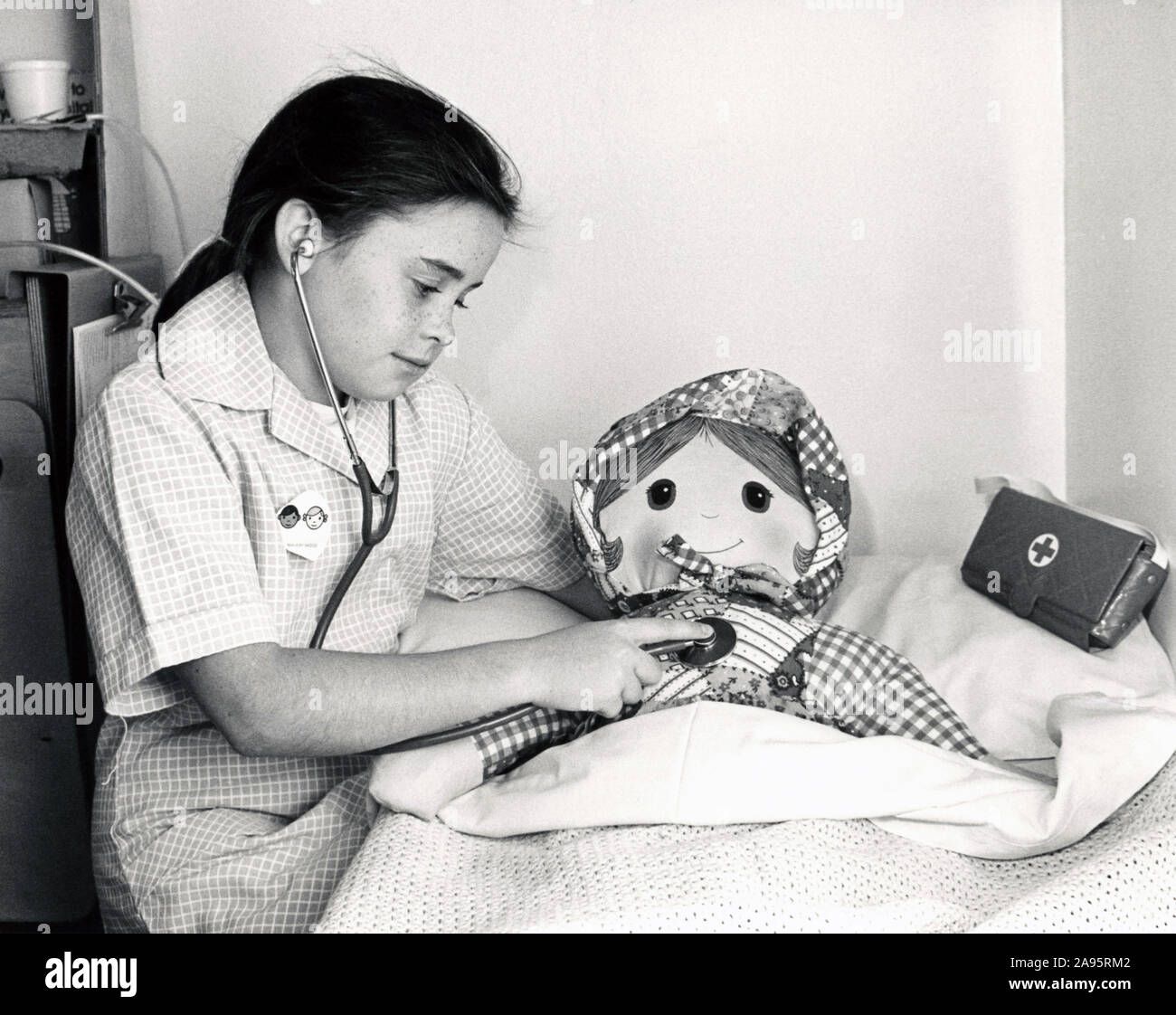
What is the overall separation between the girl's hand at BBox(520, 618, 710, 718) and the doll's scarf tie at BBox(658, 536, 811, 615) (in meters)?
0.13

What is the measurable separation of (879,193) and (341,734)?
1005 mm

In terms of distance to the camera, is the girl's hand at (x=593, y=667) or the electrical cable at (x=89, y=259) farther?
the electrical cable at (x=89, y=259)

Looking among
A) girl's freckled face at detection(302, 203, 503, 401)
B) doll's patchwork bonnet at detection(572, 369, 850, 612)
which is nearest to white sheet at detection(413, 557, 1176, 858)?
doll's patchwork bonnet at detection(572, 369, 850, 612)

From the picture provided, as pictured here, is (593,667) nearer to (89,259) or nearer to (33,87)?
(89,259)

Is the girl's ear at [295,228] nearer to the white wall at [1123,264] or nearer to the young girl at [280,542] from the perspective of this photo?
the young girl at [280,542]

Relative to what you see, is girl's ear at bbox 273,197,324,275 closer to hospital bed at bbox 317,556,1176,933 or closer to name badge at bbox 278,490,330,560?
name badge at bbox 278,490,330,560

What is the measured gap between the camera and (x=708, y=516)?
49.8 inches

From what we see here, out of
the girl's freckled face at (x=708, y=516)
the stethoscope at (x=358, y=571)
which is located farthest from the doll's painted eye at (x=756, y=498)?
the stethoscope at (x=358, y=571)

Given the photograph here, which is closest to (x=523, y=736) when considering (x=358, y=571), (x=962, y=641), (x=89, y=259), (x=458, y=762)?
(x=458, y=762)

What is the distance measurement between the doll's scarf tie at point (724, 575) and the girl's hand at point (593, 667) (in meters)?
0.13

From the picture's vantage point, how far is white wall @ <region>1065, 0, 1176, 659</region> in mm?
1272

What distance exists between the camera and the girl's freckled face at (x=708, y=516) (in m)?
1.26
